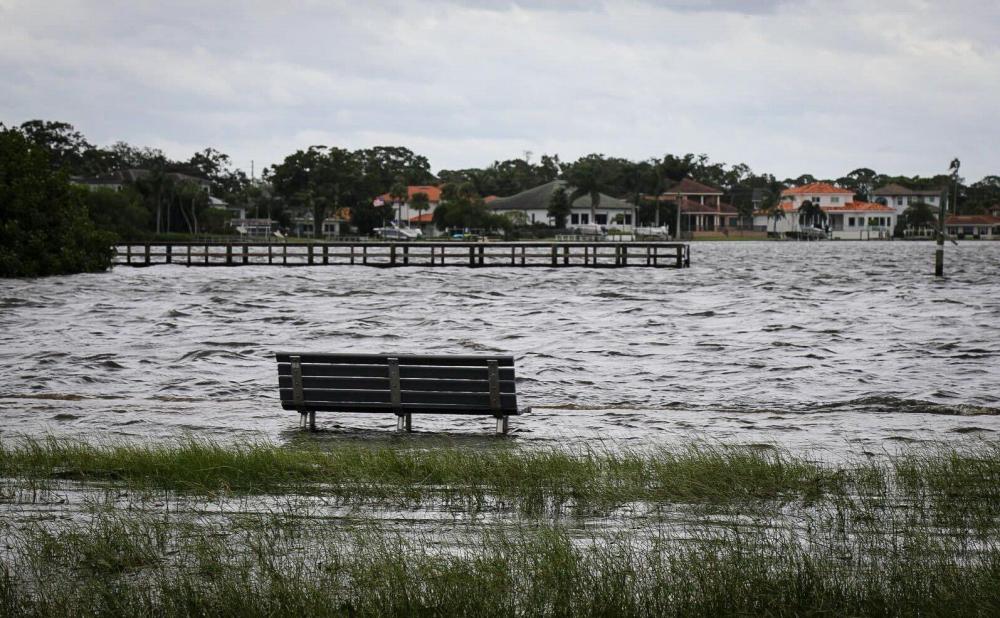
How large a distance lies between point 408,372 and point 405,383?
137 mm

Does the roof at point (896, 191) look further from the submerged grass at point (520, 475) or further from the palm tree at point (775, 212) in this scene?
the submerged grass at point (520, 475)

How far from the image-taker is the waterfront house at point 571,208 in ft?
448

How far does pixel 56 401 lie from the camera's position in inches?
553

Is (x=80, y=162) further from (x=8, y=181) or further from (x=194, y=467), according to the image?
(x=194, y=467)

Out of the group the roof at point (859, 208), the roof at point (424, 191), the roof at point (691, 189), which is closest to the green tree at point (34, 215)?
the roof at point (424, 191)

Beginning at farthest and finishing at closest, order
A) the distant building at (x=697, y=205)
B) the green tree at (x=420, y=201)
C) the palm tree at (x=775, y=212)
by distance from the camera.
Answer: the palm tree at (x=775, y=212) < the distant building at (x=697, y=205) < the green tree at (x=420, y=201)

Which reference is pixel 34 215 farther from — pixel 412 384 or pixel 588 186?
pixel 588 186

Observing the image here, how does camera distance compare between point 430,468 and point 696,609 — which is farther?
point 430,468

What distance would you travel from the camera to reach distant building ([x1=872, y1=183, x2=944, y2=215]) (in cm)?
17425

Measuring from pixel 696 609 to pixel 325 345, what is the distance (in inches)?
791

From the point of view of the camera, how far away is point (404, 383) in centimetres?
1098

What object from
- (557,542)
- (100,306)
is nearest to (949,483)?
(557,542)

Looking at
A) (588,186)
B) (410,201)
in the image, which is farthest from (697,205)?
(410,201)

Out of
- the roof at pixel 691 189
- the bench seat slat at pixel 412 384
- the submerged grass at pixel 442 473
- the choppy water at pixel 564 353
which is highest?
the roof at pixel 691 189
